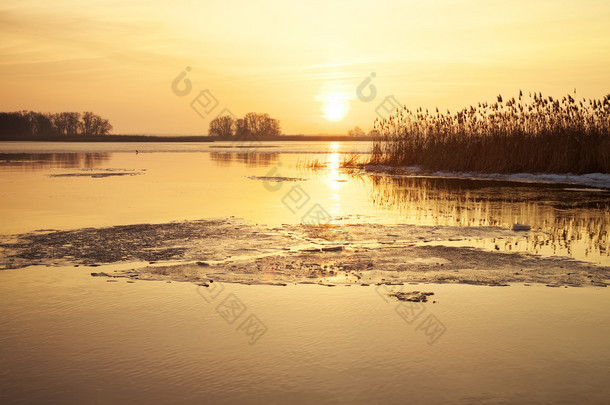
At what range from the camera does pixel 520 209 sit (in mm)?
11672

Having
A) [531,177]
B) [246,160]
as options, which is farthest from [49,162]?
[531,177]

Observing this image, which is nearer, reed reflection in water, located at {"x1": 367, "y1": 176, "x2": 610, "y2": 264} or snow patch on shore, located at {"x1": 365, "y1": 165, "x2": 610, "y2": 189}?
reed reflection in water, located at {"x1": 367, "y1": 176, "x2": 610, "y2": 264}

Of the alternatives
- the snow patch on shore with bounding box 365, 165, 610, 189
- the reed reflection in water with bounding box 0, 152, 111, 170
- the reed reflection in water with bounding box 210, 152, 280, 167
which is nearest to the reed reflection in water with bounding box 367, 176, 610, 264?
the snow patch on shore with bounding box 365, 165, 610, 189

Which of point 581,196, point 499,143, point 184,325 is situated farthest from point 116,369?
point 499,143

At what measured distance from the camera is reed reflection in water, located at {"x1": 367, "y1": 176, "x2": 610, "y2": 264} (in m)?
7.96

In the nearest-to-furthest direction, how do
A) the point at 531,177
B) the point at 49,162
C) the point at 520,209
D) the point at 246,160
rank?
1. the point at 520,209
2. the point at 531,177
3. the point at 49,162
4. the point at 246,160

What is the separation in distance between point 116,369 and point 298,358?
3.87 feet

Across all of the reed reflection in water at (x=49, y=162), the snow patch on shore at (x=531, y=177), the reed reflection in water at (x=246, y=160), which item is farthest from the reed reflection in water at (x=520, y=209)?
the reed reflection in water at (x=49, y=162)

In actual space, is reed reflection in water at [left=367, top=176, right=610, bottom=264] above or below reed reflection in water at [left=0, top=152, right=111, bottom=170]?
below

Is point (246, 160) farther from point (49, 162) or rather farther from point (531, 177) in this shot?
point (531, 177)

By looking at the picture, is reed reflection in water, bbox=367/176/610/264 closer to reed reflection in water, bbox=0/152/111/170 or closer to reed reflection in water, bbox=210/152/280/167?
reed reflection in water, bbox=210/152/280/167

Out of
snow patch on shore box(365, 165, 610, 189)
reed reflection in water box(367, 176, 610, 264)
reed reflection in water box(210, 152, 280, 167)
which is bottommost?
reed reflection in water box(367, 176, 610, 264)

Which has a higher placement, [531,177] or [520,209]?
[531,177]

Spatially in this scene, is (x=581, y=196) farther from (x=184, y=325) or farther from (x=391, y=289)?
(x=184, y=325)
